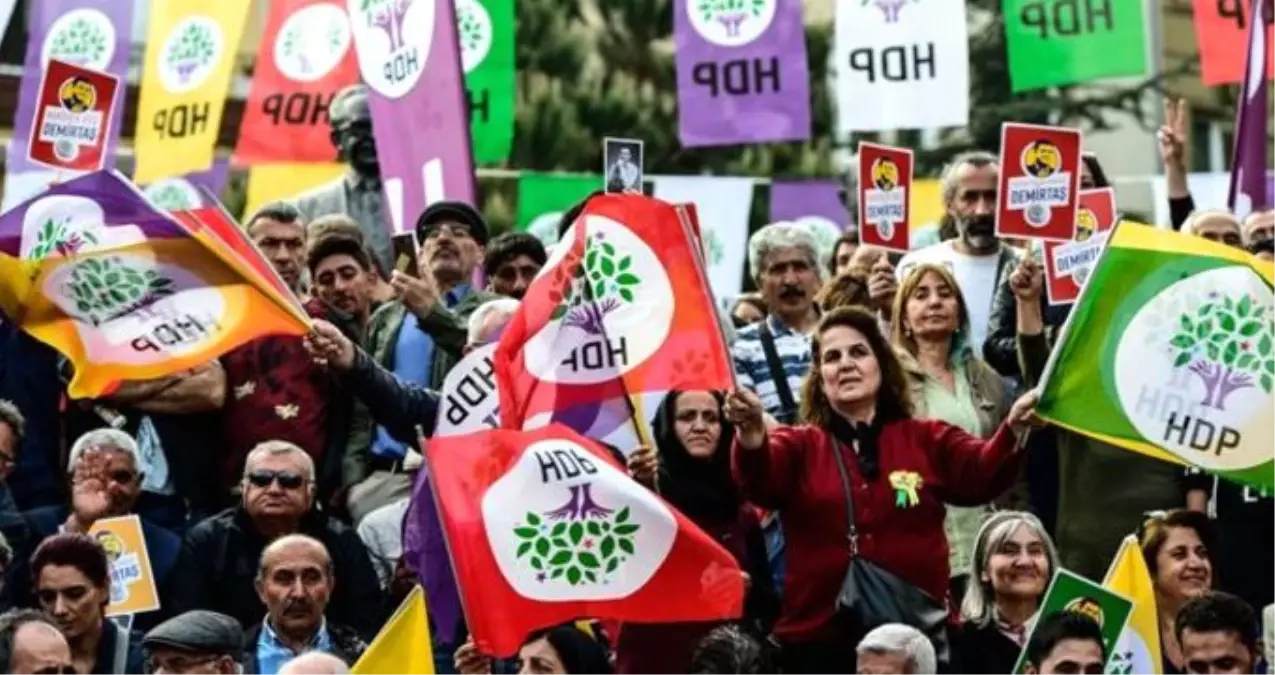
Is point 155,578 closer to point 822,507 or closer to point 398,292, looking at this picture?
point 398,292

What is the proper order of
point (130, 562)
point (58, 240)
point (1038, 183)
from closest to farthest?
point (130, 562)
point (58, 240)
point (1038, 183)

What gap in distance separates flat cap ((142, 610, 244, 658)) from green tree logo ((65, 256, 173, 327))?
1442 millimetres

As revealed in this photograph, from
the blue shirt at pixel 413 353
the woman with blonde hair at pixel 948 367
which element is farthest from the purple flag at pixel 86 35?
the woman with blonde hair at pixel 948 367

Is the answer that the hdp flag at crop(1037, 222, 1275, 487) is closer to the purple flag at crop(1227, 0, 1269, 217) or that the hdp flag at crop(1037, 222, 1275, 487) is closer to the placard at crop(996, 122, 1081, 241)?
the placard at crop(996, 122, 1081, 241)

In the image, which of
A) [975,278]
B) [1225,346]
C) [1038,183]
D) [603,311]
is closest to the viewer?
[1225,346]

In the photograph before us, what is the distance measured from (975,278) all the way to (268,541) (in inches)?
123

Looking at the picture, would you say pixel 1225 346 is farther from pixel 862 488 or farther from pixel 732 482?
pixel 732 482

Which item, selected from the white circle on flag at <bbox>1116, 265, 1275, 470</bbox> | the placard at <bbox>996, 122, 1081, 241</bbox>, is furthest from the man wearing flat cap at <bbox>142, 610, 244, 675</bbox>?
the placard at <bbox>996, 122, 1081, 241</bbox>

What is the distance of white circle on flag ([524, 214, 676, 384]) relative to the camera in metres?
14.4

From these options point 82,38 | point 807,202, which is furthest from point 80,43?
point 807,202

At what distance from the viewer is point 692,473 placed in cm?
1450

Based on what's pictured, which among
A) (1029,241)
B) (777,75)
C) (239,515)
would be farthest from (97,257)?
(777,75)

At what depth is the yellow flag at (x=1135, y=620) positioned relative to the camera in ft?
46.5

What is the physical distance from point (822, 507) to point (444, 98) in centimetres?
411
